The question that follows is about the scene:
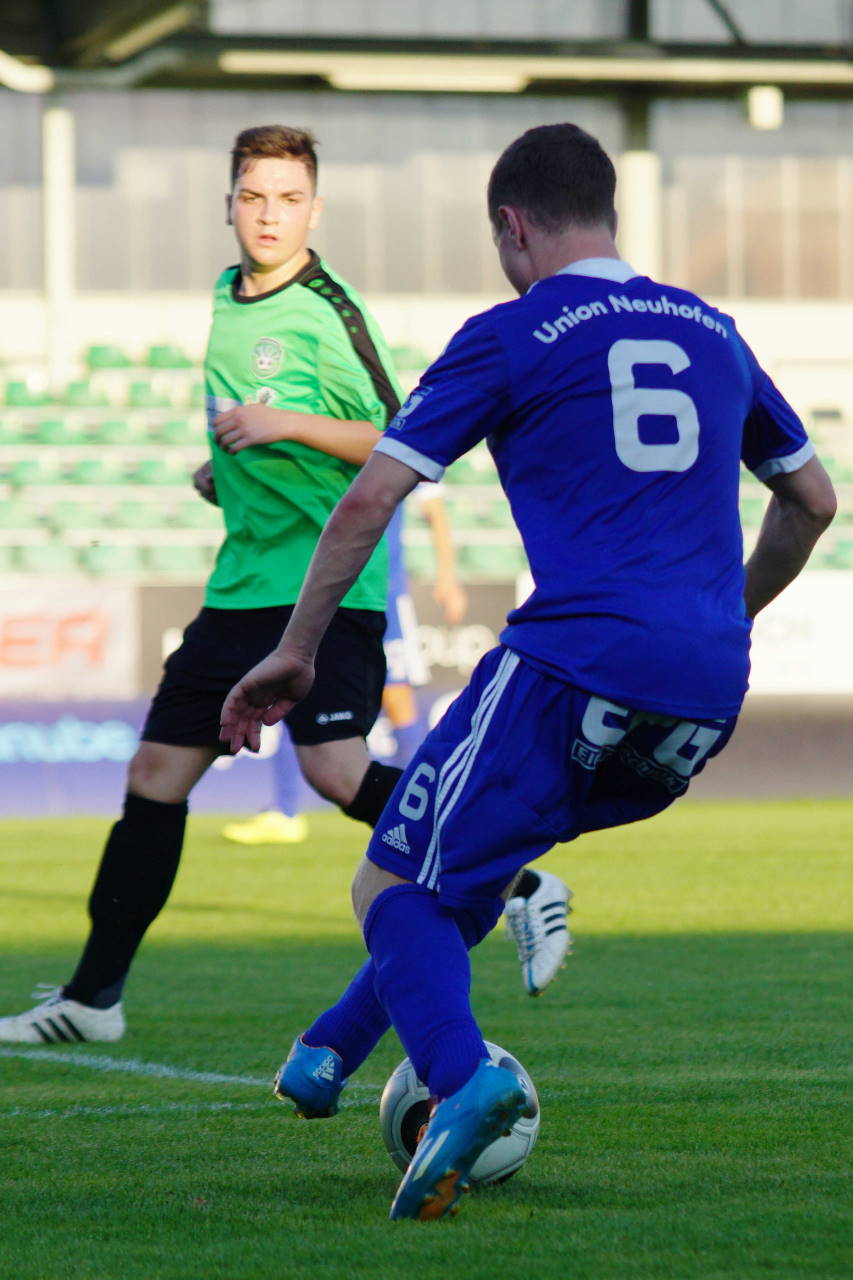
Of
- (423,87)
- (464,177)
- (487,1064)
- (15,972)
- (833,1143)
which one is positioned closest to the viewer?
(487,1064)

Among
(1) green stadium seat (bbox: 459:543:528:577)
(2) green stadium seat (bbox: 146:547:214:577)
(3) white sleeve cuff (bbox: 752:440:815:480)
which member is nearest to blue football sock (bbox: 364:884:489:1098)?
(3) white sleeve cuff (bbox: 752:440:815:480)

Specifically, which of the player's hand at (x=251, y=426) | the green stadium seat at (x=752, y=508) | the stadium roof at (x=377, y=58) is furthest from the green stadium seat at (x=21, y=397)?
the player's hand at (x=251, y=426)

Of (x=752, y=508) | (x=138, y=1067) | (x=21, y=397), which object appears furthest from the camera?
(x=21, y=397)

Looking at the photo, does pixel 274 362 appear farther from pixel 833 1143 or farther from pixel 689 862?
pixel 689 862

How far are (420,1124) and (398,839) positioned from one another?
0.50 m

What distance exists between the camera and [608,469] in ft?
9.37

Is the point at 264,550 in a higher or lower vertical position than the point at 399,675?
higher

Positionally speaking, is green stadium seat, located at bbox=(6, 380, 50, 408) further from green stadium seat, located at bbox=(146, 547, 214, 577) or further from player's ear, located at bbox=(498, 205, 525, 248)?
player's ear, located at bbox=(498, 205, 525, 248)

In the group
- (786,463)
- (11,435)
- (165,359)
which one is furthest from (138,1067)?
(165,359)

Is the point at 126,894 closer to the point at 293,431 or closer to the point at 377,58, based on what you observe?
the point at 293,431

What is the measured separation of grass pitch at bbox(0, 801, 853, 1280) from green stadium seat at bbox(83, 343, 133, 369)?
14934mm

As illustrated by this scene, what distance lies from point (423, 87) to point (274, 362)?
737 inches

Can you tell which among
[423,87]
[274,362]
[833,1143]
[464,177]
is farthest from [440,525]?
[464,177]

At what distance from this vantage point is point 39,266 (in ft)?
77.0
